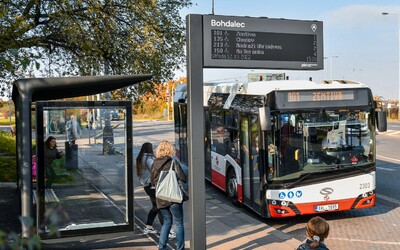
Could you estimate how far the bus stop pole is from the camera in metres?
5.50

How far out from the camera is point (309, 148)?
354 inches

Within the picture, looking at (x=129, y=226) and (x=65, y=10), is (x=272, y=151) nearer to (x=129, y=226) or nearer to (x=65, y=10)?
(x=129, y=226)

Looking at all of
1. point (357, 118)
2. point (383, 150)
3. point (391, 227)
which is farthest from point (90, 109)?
point (383, 150)

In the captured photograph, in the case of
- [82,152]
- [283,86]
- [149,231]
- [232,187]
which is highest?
[283,86]

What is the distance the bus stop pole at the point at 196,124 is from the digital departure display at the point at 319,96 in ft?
12.0

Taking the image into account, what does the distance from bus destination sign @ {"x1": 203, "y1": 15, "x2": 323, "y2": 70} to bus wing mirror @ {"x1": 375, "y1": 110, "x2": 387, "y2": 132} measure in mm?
3639

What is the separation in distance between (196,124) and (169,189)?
1.13 meters

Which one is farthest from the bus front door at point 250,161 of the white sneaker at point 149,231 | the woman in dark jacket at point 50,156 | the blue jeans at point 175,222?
the woman in dark jacket at point 50,156

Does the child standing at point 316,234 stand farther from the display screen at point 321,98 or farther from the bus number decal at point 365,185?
the bus number decal at point 365,185

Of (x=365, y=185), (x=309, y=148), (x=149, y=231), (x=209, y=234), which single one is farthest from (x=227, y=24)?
(x=365, y=185)

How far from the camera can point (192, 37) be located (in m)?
5.50

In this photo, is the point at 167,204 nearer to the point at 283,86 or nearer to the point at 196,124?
the point at 196,124

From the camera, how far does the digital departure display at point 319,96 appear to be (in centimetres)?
Answer: 885

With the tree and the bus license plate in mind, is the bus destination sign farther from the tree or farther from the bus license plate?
the tree
